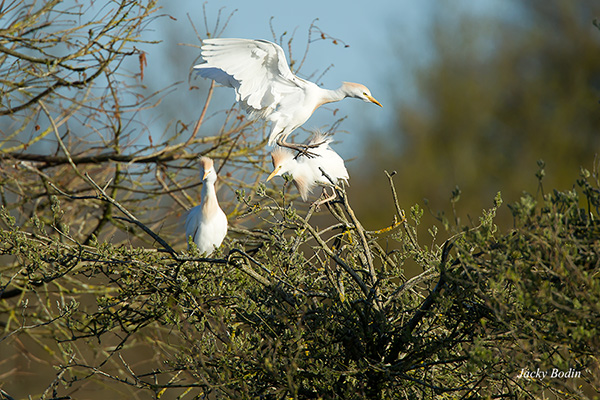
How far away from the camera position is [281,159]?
399cm

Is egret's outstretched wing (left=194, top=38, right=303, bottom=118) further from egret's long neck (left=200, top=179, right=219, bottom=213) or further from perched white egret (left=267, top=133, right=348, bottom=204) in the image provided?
egret's long neck (left=200, top=179, right=219, bottom=213)

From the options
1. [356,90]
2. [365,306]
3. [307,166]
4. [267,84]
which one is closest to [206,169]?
[267,84]

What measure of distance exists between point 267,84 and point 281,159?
634 millimetres

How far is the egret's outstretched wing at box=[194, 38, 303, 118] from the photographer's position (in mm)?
3189

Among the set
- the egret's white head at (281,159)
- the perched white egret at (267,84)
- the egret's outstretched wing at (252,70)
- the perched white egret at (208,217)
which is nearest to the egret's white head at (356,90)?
the perched white egret at (267,84)

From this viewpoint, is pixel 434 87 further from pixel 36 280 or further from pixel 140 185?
pixel 36 280

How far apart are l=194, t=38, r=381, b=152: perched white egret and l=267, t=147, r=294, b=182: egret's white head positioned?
279 millimetres

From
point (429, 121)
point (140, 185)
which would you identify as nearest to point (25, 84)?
point (140, 185)

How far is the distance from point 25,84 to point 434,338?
10.1 feet

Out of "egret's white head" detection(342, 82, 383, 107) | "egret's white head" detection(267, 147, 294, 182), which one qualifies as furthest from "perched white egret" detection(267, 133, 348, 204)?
"egret's white head" detection(342, 82, 383, 107)

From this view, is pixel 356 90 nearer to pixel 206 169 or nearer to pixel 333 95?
pixel 333 95

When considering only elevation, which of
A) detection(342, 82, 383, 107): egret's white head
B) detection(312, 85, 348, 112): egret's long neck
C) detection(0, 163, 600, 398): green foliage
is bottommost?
detection(0, 163, 600, 398): green foliage

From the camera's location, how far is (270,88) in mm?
3533

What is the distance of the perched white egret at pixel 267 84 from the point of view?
321 centimetres
